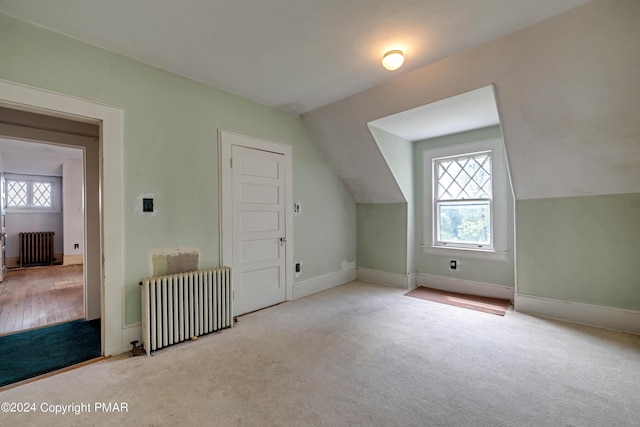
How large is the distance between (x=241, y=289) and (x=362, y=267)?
2349mm

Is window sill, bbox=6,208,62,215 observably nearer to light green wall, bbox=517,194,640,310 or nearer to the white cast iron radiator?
the white cast iron radiator

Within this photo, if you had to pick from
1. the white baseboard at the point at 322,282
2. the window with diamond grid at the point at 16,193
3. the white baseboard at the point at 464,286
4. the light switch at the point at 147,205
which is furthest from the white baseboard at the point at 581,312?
the window with diamond grid at the point at 16,193

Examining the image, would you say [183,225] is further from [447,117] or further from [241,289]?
[447,117]

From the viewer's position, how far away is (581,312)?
9.97ft

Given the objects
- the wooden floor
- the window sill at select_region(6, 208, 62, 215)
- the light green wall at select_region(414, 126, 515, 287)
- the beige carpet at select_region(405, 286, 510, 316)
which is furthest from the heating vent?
the light green wall at select_region(414, 126, 515, 287)

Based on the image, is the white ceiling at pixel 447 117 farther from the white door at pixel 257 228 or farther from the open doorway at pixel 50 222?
the open doorway at pixel 50 222

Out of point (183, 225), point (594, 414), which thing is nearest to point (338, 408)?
point (594, 414)

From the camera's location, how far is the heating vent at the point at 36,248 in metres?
6.82

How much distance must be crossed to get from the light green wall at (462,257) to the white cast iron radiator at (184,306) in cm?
311

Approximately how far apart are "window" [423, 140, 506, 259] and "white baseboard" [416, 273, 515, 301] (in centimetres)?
40

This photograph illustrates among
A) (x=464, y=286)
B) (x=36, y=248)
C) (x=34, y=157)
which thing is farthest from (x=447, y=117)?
(x=36, y=248)

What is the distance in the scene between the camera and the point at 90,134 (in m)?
3.28

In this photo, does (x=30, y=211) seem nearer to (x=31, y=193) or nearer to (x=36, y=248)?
(x=31, y=193)

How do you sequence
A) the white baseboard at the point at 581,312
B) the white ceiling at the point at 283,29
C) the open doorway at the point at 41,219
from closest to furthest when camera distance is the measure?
the white ceiling at the point at 283,29 < the white baseboard at the point at 581,312 < the open doorway at the point at 41,219
